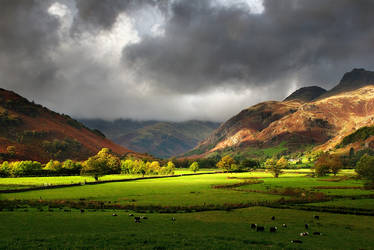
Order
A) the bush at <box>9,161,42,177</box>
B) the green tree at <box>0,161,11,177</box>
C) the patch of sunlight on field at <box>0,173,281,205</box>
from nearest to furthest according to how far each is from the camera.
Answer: the patch of sunlight on field at <box>0,173,281,205</box>
the green tree at <box>0,161,11,177</box>
the bush at <box>9,161,42,177</box>

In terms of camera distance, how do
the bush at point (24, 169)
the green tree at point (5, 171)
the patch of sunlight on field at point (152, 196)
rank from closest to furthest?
the patch of sunlight on field at point (152, 196)
the green tree at point (5, 171)
the bush at point (24, 169)

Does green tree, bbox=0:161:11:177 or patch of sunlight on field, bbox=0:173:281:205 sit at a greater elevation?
green tree, bbox=0:161:11:177

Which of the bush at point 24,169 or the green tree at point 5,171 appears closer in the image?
the green tree at point 5,171

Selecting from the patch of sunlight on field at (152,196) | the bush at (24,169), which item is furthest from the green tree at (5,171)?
the patch of sunlight on field at (152,196)

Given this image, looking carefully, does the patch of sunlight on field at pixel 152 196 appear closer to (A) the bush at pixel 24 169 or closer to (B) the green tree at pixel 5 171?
(A) the bush at pixel 24 169

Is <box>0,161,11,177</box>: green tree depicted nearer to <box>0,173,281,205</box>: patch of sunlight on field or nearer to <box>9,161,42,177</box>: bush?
<box>9,161,42,177</box>: bush

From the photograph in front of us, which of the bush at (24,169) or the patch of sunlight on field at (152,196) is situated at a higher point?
the bush at (24,169)

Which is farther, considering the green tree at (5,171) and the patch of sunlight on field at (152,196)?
the green tree at (5,171)

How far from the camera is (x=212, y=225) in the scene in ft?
129

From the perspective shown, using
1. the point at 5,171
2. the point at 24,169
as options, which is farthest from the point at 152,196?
the point at 5,171

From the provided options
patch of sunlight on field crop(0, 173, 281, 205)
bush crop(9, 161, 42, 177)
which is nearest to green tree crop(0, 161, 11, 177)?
bush crop(9, 161, 42, 177)

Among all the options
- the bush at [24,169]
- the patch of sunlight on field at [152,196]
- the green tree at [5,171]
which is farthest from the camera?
the bush at [24,169]

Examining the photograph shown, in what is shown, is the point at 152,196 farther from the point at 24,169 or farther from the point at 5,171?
the point at 5,171

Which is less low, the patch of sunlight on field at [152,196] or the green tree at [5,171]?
the green tree at [5,171]
